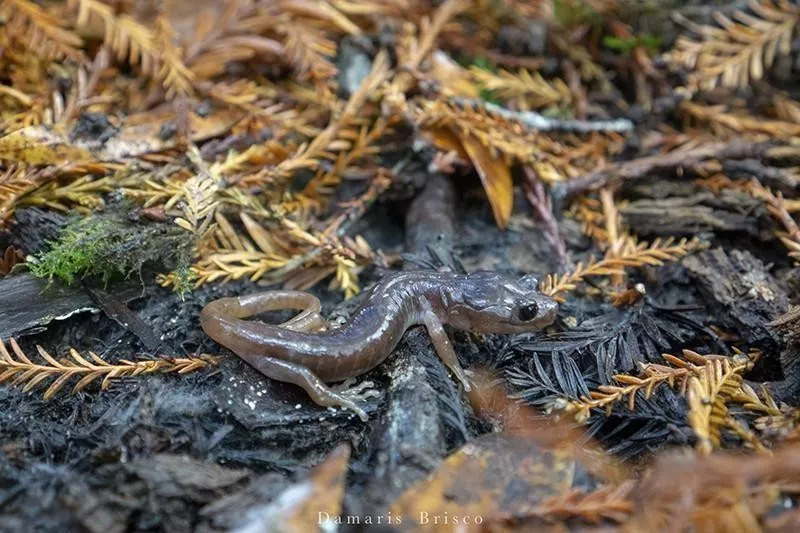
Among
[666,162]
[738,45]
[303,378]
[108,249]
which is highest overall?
[738,45]

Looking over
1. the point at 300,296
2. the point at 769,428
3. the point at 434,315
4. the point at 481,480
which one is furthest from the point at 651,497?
the point at 300,296

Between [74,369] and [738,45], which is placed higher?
[738,45]

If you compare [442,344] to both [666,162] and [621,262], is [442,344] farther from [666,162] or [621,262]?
[666,162]

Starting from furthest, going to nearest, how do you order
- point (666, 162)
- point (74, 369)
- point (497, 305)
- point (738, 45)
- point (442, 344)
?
point (738, 45), point (666, 162), point (497, 305), point (442, 344), point (74, 369)

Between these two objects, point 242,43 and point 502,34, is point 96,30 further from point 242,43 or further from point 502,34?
point 502,34

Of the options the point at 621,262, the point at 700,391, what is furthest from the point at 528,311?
the point at 700,391

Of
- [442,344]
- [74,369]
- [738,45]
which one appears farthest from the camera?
[738,45]
